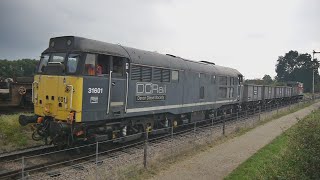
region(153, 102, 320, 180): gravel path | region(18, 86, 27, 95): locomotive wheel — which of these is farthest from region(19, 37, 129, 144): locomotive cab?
region(18, 86, 27, 95): locomotive wheel

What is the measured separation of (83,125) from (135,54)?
4.03 m

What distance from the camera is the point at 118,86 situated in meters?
12.9

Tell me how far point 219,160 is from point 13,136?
8.43 metres

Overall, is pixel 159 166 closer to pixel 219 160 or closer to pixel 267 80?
A: pixel 219 160

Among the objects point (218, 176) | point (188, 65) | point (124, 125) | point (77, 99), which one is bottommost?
point (218, 176)

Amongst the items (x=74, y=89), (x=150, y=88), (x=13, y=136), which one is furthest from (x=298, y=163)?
(x=13, y=136)

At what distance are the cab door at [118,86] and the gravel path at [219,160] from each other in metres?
3.19

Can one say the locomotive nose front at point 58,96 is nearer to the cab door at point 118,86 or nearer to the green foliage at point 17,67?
the cab door at point 118,86

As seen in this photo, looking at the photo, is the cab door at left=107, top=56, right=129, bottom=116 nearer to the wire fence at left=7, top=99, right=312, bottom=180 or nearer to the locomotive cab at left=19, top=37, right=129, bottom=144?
the locomotive cab at left=19, top=37, right=129, bottom=144

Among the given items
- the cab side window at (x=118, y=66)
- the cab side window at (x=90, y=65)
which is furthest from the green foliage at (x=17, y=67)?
the cab side window at (x=90, y=65)

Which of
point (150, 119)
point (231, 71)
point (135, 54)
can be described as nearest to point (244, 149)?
point (150, 119)

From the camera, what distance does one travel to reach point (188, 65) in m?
18.9

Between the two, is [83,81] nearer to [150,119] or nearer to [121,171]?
[121,171]

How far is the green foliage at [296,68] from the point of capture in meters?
105
